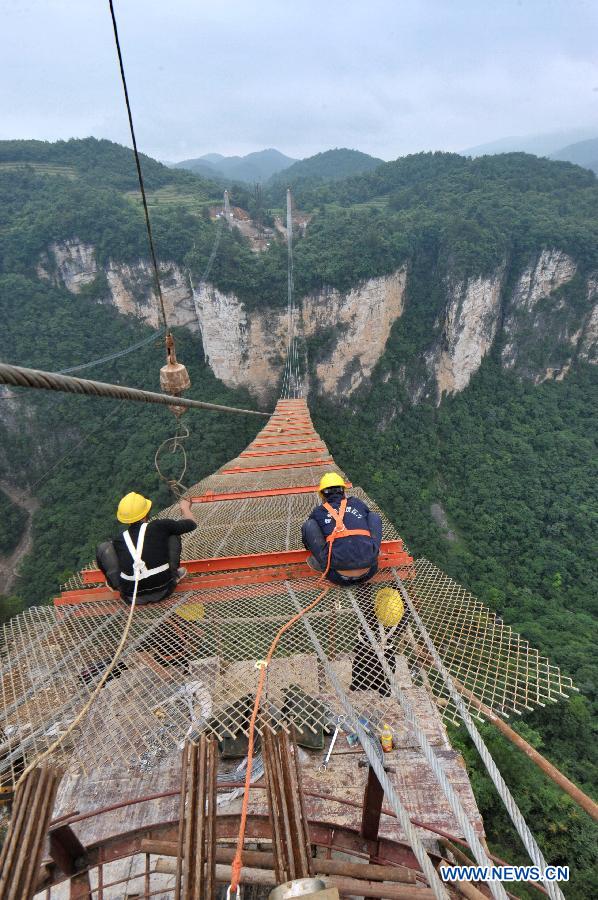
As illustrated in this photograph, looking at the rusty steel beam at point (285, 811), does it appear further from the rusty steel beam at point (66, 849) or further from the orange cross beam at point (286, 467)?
the orange cross beam at point (286, 467)

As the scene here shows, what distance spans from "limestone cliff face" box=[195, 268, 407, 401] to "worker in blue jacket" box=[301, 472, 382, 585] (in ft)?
75.4

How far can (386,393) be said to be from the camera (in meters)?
27.6

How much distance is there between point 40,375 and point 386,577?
7.52 feet

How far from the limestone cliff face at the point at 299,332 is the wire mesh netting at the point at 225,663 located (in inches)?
906

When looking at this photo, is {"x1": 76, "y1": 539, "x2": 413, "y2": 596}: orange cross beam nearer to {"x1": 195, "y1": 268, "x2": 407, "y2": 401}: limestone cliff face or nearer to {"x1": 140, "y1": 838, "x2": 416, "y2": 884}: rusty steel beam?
{"x1": 140, "y1": 838, "x2": 416, "y2": 884}: rusty steel beam

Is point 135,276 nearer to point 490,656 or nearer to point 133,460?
point 133,460

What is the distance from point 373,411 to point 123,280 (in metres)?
18.4

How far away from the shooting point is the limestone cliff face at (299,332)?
2420 centimetres

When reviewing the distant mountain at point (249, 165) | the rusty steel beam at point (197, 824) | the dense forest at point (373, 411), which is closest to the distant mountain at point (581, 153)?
the distant mountain at point (249, 165)

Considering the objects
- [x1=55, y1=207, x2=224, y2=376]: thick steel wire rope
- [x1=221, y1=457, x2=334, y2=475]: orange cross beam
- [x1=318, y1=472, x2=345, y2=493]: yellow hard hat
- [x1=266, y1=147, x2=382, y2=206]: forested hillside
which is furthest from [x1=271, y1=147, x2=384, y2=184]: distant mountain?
[x1=318, y1=472, x2=345, y2=493]: yellow hard hat

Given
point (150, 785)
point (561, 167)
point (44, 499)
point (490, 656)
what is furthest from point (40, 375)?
point (561, 167)

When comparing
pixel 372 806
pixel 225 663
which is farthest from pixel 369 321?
pixel 372 806

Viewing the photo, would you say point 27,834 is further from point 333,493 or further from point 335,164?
point 335,164

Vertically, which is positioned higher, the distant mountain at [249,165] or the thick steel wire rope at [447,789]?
the distant mountain at [249,165]
